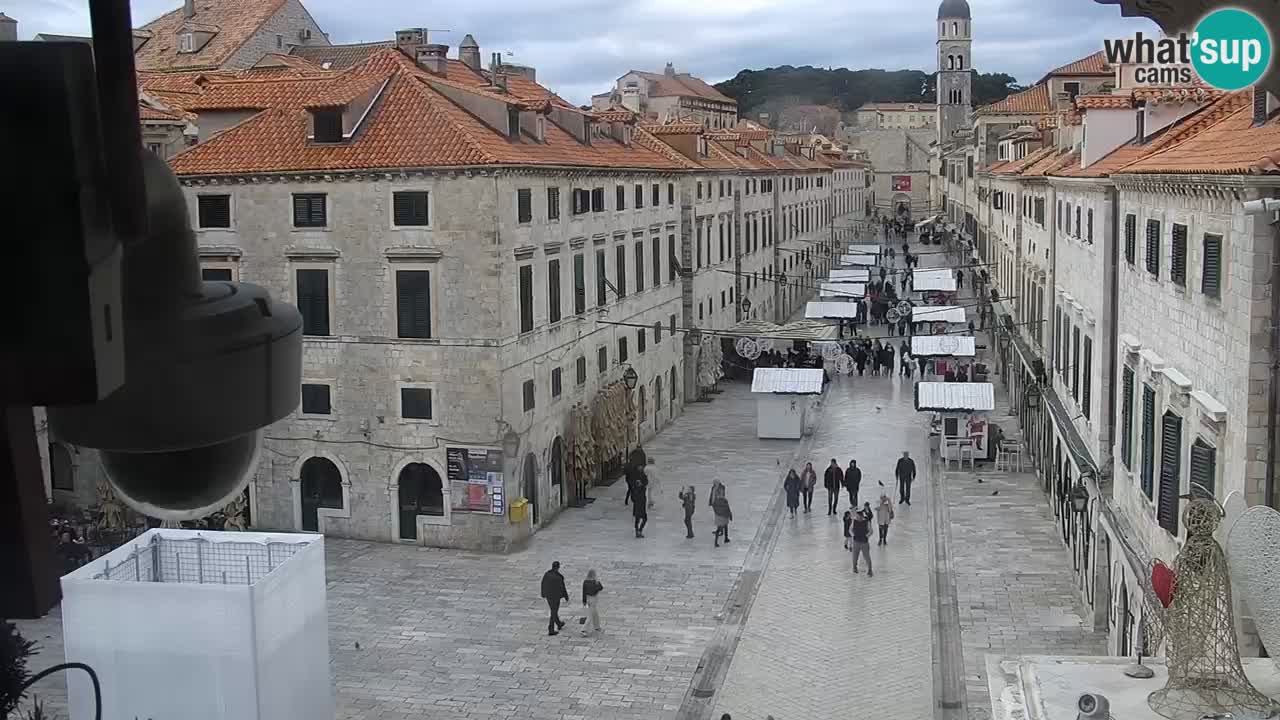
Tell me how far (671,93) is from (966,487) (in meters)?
88.6

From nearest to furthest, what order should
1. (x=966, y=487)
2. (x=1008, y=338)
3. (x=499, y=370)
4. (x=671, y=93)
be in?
(x=499, y=370) → (x=966, y=487) → (x=1008, y=338) → (x=671, y=93)

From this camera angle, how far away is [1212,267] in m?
12.7

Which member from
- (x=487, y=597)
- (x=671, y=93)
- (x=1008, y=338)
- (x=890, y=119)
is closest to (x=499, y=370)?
(x=487, y=597)

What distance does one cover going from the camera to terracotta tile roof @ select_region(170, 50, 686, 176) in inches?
1014

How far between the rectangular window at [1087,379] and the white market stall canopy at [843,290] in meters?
33.2

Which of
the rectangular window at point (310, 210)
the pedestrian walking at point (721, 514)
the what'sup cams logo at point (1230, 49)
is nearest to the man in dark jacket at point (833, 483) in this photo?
the pedestrian walking at point (721, 514)

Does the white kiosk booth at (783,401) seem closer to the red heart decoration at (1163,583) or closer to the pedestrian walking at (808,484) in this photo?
the pedestrian walking at (808,484)

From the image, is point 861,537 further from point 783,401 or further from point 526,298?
point 783,401

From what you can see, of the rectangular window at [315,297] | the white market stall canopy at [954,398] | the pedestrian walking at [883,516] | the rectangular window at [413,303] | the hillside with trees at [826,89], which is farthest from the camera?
the hillside with trees at [826,89]

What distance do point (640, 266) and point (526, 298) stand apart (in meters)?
10.7

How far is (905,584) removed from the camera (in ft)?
77.1

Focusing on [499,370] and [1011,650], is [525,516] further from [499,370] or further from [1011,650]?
[1011,650]

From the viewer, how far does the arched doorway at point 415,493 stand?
26.2 meters

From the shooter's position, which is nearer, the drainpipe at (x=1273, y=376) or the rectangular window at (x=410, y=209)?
the drainpipe at (x=1273, y=376)
